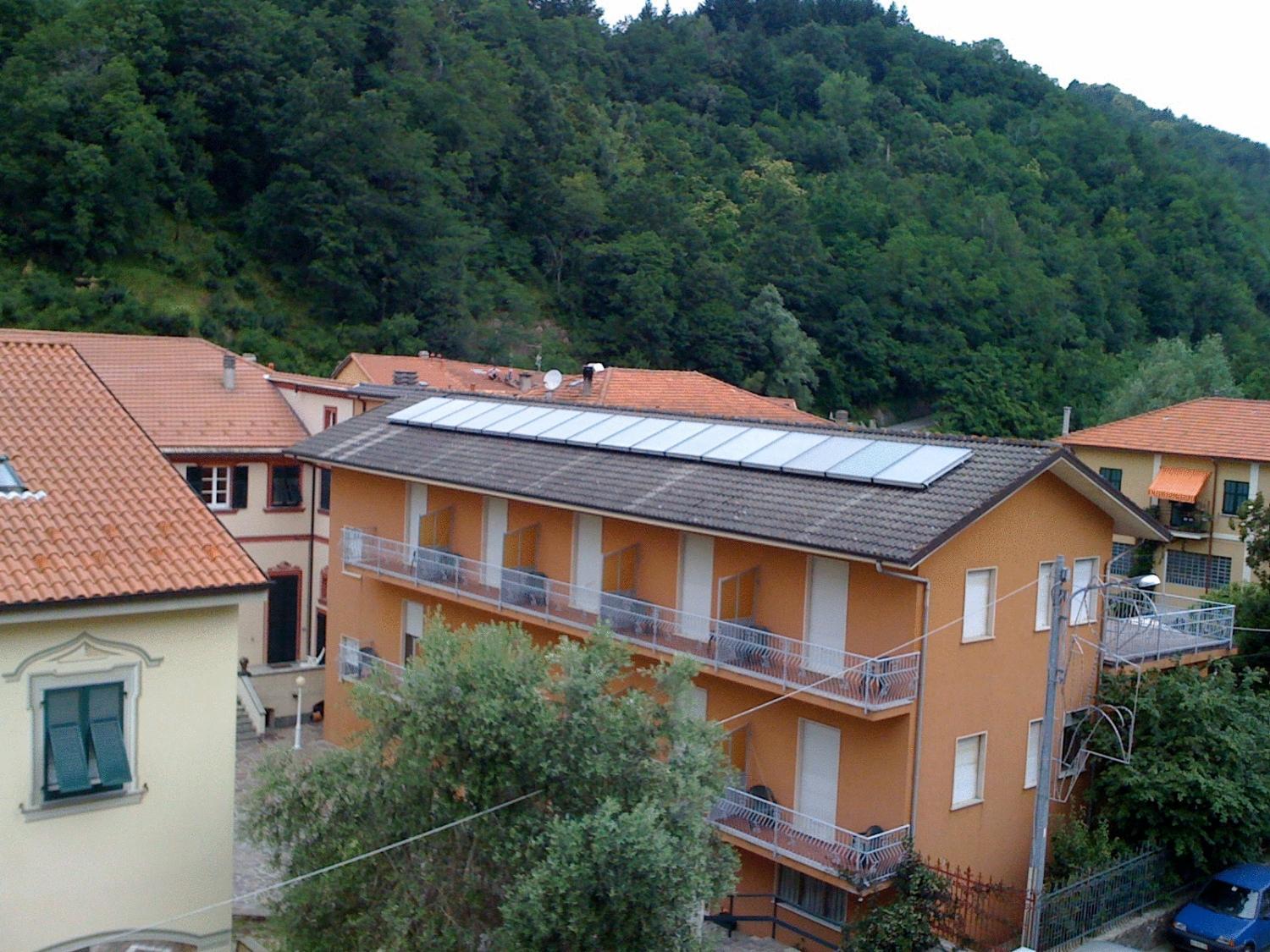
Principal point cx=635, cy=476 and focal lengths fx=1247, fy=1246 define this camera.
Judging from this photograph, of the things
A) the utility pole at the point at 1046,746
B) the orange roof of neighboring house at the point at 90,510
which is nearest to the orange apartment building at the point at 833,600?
the utility pole at the point at 1046,746

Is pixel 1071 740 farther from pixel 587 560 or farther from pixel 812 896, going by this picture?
pixel 587 560

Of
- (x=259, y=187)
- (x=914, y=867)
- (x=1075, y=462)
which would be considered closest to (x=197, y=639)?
(x=914, y=867)

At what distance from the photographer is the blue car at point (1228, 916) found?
17547mm

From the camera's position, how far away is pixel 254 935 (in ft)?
43.1

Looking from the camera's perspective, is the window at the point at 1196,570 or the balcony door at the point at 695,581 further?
the window at the point at 1196,570

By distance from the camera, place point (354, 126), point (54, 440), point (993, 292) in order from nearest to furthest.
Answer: point (54, 440) < point (354, 126) < point (993, 292)

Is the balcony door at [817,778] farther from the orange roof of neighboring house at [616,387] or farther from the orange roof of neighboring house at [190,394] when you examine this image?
the orange roof of neighboring house at [190,394]

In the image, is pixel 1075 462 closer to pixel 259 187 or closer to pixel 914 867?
pixel 914 867

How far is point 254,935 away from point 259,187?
62.1 m

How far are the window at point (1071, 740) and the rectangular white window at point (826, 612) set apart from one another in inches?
178

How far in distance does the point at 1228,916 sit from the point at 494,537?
13346 mm

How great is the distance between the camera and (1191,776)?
722 inches

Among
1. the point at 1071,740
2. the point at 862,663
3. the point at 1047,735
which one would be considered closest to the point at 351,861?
the point at 862,663

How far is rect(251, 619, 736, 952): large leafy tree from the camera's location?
33.3 feet
